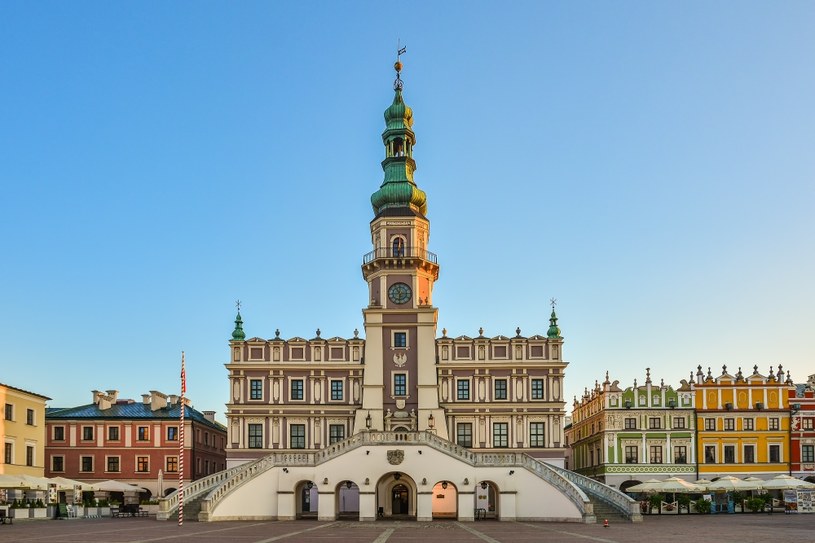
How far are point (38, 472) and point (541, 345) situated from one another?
129 ft

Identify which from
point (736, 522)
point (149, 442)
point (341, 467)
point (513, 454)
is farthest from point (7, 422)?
point (736, 522)

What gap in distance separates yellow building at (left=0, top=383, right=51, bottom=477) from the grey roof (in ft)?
15.1

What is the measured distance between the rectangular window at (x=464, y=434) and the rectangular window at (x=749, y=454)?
2387 centimetres

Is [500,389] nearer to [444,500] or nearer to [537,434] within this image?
[537,434]

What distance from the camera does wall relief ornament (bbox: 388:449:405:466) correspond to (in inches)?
2344

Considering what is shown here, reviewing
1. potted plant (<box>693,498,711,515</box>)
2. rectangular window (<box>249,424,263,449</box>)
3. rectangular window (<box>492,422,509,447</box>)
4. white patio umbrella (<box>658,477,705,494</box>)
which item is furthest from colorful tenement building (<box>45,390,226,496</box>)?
potted plant (<box>693,498,711,515</box>)

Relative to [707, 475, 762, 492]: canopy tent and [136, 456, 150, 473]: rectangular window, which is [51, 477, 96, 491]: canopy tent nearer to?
[136, 456, 150, 473]: rectangular window

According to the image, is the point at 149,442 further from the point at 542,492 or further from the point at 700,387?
the point at 700,387

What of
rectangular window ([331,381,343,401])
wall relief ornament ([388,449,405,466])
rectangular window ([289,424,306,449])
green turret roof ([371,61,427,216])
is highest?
green turret roof ([371,61,427,216])

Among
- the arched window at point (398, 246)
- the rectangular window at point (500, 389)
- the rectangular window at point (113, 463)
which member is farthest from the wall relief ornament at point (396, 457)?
the rectangular window at point (113, 463)

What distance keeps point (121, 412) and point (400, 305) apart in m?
26.4

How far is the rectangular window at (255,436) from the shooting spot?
Answer: 70500 millimetres

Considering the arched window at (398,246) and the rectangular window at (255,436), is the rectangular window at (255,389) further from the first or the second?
the arched window at (398,246)

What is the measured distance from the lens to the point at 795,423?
77.6m
